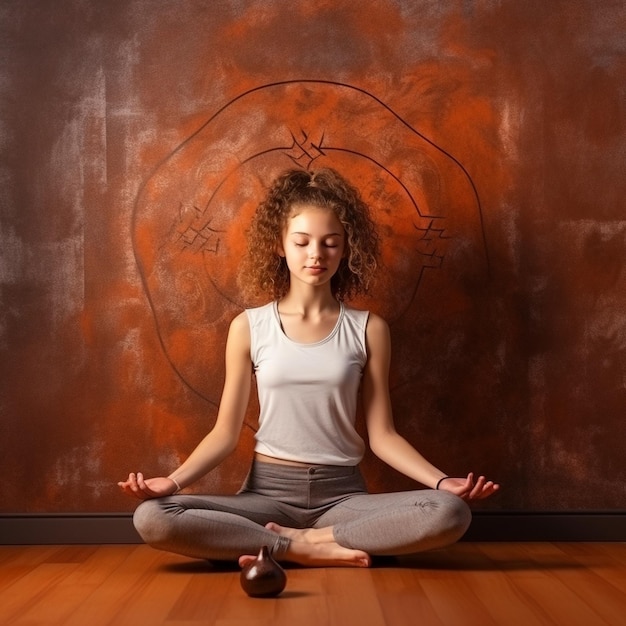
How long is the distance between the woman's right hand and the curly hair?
0.66m

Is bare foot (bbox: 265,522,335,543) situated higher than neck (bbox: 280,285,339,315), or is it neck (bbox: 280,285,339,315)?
neck (bbox: 280,285,339,315)

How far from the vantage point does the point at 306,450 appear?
8.82ft

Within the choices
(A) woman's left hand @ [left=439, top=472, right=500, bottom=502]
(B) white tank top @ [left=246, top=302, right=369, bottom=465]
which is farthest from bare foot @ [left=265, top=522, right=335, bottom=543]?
(A) woman's left hand @ [left=439, top=472, right=500, bottom=502]

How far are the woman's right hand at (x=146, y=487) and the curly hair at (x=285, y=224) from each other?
661 mm

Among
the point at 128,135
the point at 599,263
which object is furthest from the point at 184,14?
the point at 599,263

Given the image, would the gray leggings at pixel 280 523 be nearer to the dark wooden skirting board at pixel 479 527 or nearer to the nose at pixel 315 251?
the dark wooden skirting board at pixel 479 527

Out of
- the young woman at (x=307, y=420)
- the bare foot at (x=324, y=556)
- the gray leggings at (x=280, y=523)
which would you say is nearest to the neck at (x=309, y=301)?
the young woman at (x=307, y=420)

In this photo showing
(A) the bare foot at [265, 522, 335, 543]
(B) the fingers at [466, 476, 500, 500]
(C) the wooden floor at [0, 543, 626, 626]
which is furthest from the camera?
(A) the bare foot at [265, 522, 335, 543]

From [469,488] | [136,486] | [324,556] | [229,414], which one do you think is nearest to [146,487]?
[136,486]

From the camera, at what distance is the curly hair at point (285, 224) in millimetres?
2742

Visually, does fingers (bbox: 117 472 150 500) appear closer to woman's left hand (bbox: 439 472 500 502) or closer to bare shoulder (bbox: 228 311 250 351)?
bare shoulder (bbox: 228 311 250 351)

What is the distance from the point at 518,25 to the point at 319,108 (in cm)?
68

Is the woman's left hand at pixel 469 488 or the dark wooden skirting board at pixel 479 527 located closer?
the woman's left hand at pixel 469 488

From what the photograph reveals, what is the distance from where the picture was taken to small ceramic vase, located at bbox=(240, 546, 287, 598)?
2.13 metres
